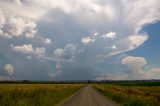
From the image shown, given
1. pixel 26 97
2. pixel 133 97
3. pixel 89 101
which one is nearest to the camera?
pixel 26 97

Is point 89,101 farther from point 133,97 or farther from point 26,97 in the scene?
point 26,97

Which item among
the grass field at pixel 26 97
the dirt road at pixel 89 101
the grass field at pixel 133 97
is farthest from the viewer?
the dirt road at pixel 89 101

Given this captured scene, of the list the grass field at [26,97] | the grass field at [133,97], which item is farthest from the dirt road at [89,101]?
the grass field at [26,97]

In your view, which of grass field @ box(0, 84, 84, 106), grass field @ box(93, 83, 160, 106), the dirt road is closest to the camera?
grass field @ box(0, 84, 84, 106)

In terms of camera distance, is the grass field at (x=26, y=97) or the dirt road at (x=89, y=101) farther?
the dirt road at (x=89, y=101)

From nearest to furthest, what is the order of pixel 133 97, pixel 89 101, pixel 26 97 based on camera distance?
pixel 26 97
pixel 89 101
pixel 133 97

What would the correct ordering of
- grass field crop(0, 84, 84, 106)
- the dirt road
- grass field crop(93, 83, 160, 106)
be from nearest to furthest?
grass field crop(0, 84, 84, 106) → grass field crop(93, 83, 160, 106) → the dirt road

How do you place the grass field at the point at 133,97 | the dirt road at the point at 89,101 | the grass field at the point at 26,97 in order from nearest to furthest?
the grass field at the point at 26,97 < the grass field at the point at 133,97 < the dirt road at the point at 89,101

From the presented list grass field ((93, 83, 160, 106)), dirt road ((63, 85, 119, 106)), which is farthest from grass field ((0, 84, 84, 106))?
grass field ((93, 83, 160, 106))

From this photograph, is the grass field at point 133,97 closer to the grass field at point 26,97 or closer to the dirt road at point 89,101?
the dirt road at point 89,101

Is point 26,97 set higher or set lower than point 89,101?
higher

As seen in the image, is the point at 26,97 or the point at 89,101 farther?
the point at 89,101

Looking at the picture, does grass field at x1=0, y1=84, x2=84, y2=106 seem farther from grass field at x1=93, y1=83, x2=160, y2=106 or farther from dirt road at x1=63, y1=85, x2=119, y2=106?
grass field at x1=93, y1=83, x2=160, y2=106

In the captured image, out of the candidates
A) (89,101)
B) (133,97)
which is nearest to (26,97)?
(89,101)
